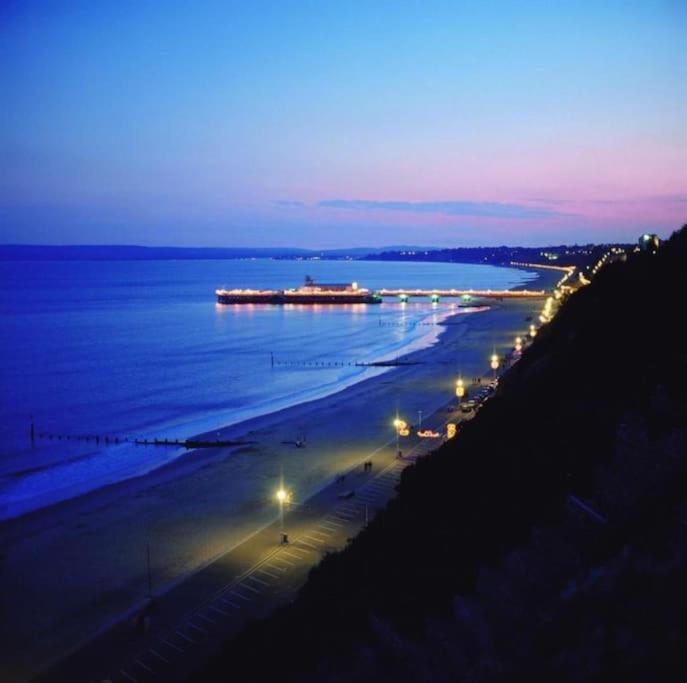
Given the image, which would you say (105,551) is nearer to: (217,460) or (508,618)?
(217,460)

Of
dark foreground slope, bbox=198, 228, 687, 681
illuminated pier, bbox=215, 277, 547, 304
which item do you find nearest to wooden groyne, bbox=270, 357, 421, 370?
dark foreground slope, bbox=198, 228, 687, 681

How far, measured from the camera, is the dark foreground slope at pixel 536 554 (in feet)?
22.3

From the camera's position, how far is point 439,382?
155ft

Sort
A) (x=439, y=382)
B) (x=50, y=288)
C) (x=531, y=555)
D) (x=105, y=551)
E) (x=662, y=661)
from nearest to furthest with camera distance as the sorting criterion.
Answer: (x=662, y=661) < (x=531, y=555) < (x=105, y=551) < (x=439, y=382) < (x=50, y=288)

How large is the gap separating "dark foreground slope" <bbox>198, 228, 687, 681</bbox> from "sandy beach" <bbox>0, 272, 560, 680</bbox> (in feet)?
19.0

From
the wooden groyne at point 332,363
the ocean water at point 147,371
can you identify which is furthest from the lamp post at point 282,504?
the wooden groyne at point 332,363

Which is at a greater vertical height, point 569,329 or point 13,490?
point 569,329

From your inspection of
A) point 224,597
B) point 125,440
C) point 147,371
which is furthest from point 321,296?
point 224,597

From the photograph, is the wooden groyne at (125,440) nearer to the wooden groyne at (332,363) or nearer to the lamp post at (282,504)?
the lamp post at (282,504)

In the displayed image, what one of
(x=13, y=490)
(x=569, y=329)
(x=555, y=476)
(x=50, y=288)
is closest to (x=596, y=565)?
(x=555, y=476)

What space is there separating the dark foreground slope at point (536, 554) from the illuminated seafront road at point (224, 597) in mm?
2389

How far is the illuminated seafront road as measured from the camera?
14406mm

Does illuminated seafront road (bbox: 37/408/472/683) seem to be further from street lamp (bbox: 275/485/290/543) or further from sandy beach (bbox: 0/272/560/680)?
sandy beach (bbox: 0/272/560/680)

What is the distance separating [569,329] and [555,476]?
14.9m
